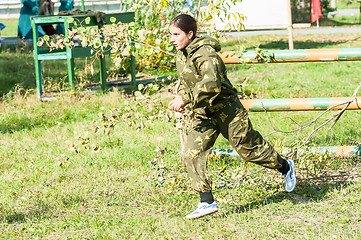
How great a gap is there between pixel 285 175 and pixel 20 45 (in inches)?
527

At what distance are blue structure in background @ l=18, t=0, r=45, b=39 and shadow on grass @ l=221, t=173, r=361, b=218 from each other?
519 inches

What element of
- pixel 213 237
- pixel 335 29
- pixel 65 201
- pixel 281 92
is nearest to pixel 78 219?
pixel 65 201

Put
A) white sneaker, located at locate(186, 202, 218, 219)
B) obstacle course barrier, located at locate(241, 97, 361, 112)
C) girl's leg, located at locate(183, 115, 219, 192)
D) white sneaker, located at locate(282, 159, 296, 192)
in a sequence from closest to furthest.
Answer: white sneaker, located at locate(186, 202, 218, 219)
girl's leg, located at locate(183, 115, 219, 192)
white sneaker, located at locate(282, 159, 296, 192)
obstacle course barrier, located at locate(241, 97, 361, 112)

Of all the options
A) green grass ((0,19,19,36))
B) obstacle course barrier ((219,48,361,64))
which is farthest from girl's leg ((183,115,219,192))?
green grass ((0,19,19,36))

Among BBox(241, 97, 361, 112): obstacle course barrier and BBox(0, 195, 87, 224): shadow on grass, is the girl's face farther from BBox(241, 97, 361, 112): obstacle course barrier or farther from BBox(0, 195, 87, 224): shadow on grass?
BBox(0, 195, 87, 224): shadow on grass

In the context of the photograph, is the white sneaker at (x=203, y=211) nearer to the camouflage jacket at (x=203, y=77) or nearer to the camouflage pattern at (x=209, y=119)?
the camouflage pattern at (x=209, y=119)

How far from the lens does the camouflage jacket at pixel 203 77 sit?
12.0ft

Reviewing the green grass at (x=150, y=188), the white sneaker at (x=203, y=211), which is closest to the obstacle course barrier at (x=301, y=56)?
the green grass at (x=150, y=188)

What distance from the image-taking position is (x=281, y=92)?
8641 millimetres

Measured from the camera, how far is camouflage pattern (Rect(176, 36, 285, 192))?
149 inches

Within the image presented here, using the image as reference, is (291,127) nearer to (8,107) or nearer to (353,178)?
(353,178)

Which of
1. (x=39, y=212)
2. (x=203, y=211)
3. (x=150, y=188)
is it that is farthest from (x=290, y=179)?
(x=39, y=212)

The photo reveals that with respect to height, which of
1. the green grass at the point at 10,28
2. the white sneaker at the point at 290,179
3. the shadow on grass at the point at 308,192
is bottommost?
the shadow on grass at the point at 308,192

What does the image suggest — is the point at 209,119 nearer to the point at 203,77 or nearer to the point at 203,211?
the point at 203,77
